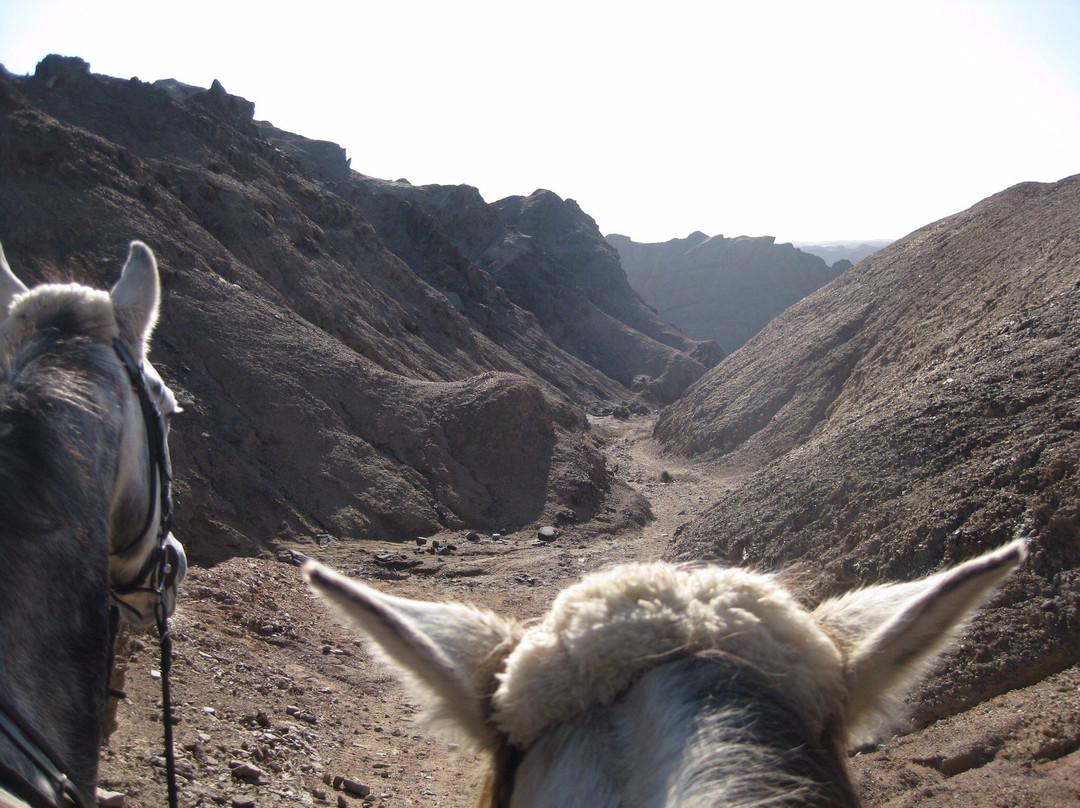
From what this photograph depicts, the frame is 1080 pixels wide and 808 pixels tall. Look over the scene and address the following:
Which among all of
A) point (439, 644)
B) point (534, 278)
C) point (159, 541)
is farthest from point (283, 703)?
point (534, 278)

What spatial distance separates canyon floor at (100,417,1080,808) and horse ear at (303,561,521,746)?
0.29 feet

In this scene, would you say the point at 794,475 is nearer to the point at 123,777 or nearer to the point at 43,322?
the point at 123,777

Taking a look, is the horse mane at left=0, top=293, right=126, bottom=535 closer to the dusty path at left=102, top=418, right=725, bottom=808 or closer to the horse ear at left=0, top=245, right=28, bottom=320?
the horse ear at left=0, top=245, right=28, bottom=320

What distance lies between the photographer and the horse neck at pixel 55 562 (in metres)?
1.60

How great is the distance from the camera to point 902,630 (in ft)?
3.98

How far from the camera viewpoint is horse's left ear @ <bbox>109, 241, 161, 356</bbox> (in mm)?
2314

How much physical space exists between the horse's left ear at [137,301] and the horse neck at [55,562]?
1.38 feet

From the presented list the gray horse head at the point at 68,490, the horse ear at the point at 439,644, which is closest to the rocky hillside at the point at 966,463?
the horse ear at the point at 439,644

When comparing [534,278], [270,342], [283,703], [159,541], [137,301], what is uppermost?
[534,278]

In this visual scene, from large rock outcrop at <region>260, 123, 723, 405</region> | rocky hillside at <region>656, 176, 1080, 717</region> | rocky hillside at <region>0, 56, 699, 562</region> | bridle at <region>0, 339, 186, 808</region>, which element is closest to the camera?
bridle at <region>0, 339, 186, 808</region>

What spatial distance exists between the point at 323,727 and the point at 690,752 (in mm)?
5156

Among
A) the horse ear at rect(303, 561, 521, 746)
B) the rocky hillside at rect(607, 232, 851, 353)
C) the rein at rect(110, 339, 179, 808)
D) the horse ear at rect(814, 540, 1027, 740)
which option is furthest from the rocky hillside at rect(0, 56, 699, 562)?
the rocky hillside at rect(607, 232, 851, 353)

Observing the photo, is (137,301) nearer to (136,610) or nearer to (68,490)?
(68,490)

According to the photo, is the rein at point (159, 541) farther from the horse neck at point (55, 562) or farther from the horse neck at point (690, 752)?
the horse neck at point (690, 752)
